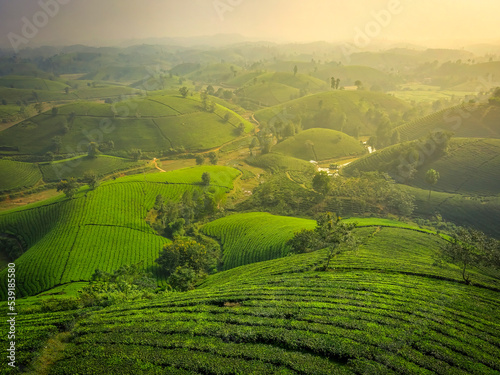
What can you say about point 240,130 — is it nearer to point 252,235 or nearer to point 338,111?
point 338,111

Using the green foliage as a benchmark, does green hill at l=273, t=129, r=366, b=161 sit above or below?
above

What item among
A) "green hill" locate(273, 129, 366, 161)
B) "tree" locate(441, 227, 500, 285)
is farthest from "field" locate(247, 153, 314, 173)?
"tree" locate(441, 227, 500, 285)

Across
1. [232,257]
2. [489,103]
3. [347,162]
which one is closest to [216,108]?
[347,162]

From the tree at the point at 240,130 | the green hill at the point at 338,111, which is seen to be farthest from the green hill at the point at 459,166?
the tree at the point at 240,130

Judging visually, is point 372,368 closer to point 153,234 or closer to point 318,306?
point 318,306

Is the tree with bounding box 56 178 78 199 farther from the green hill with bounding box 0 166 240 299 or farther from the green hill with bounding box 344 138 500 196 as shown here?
the green hill with bounding box 344 138 500 196

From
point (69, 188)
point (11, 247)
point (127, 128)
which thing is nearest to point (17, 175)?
point (127, 128)
